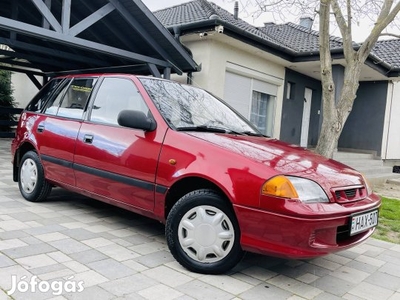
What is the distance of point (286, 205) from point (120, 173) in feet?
5.43

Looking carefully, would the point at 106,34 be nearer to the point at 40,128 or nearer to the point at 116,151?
the point at 40,128

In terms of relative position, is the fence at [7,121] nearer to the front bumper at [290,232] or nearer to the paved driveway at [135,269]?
the paved driveway at [135,269]

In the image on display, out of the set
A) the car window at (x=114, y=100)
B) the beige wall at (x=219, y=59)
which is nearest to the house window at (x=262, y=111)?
the beige wall at (x=219, y=59)

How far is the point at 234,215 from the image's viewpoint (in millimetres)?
2771

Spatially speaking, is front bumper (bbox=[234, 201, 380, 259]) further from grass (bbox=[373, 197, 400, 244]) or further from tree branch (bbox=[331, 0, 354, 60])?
tree branch (bbox=[331, 0, 354, 60])

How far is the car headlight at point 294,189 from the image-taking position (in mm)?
2559

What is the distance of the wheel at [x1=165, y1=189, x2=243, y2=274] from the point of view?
9.15 ft

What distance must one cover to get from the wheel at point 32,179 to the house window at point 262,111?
6.79 meters

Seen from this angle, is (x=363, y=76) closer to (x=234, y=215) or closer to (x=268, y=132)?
(x=268, y=132)

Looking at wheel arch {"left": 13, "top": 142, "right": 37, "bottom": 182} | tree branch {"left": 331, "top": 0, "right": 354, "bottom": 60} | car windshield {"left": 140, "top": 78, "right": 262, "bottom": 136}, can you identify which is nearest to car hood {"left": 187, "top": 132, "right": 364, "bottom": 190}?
car windshield {"left": 140, "top": 78, "right": 262, "bottom": 136}

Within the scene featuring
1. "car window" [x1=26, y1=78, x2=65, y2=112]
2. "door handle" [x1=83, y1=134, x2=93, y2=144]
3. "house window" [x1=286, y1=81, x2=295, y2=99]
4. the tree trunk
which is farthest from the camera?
"house window" [x1=286, y1=81, x2=295, y2=99]

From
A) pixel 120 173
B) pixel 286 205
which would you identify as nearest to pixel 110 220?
pixel 120 173

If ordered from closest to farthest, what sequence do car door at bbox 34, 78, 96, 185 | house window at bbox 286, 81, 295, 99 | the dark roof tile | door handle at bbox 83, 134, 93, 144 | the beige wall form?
door handle at bbox 83, 134, 93, 144
car door at bbox 34, 78, 96, 185
the beige wall
house window at bbox 286, 81, 295, 99
the dark roof tile

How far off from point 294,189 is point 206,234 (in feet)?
2.53
